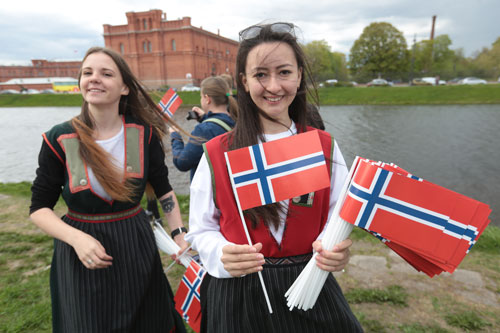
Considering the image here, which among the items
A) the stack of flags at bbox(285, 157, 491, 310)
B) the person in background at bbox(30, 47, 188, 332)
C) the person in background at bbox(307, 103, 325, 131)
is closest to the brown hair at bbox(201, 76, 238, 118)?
the person in background at bbox(307, 103, 325, 131)

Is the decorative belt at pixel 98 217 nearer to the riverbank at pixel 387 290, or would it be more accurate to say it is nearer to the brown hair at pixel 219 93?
the riverbank at pixel 387 290

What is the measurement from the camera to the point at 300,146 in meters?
1.44

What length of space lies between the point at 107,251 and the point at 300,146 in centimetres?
130

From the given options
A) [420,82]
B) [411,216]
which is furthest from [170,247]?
[420,82]

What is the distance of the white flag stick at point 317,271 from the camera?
1.34m

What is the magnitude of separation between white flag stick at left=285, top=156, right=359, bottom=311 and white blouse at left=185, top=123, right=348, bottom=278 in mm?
185

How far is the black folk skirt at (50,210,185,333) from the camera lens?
1.80 meters

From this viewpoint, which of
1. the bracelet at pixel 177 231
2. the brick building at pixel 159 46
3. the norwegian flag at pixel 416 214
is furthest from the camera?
the brick building at pixel 159 46

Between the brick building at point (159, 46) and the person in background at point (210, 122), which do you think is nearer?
the person in background at point (210, 122)

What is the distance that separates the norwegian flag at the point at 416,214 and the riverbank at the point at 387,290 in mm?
1789

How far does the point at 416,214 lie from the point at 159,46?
197 feet

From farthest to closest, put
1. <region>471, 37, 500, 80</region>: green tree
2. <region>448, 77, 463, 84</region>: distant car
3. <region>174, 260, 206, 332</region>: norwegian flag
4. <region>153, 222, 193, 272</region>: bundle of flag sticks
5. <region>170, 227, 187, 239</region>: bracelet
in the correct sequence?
1. <region>448, 77, 463, 84</region>: distant car
2. <region>471, 37, 500, 80</region>: green tree
3. <region>153, 222, 193, 272</region>: bundle of flag sticks
4. <region>170, 227, 187, 239</region>: bracelet
5. <region>174, 260, 206, 332</region>: norwegian flag

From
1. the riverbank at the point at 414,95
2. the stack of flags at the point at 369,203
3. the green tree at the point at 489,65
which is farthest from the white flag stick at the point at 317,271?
the green tree at the point at 489,65

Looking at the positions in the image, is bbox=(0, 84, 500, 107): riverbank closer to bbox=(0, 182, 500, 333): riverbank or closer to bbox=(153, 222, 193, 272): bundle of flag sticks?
bbox=(0, 182, 500, 333): riverbank
